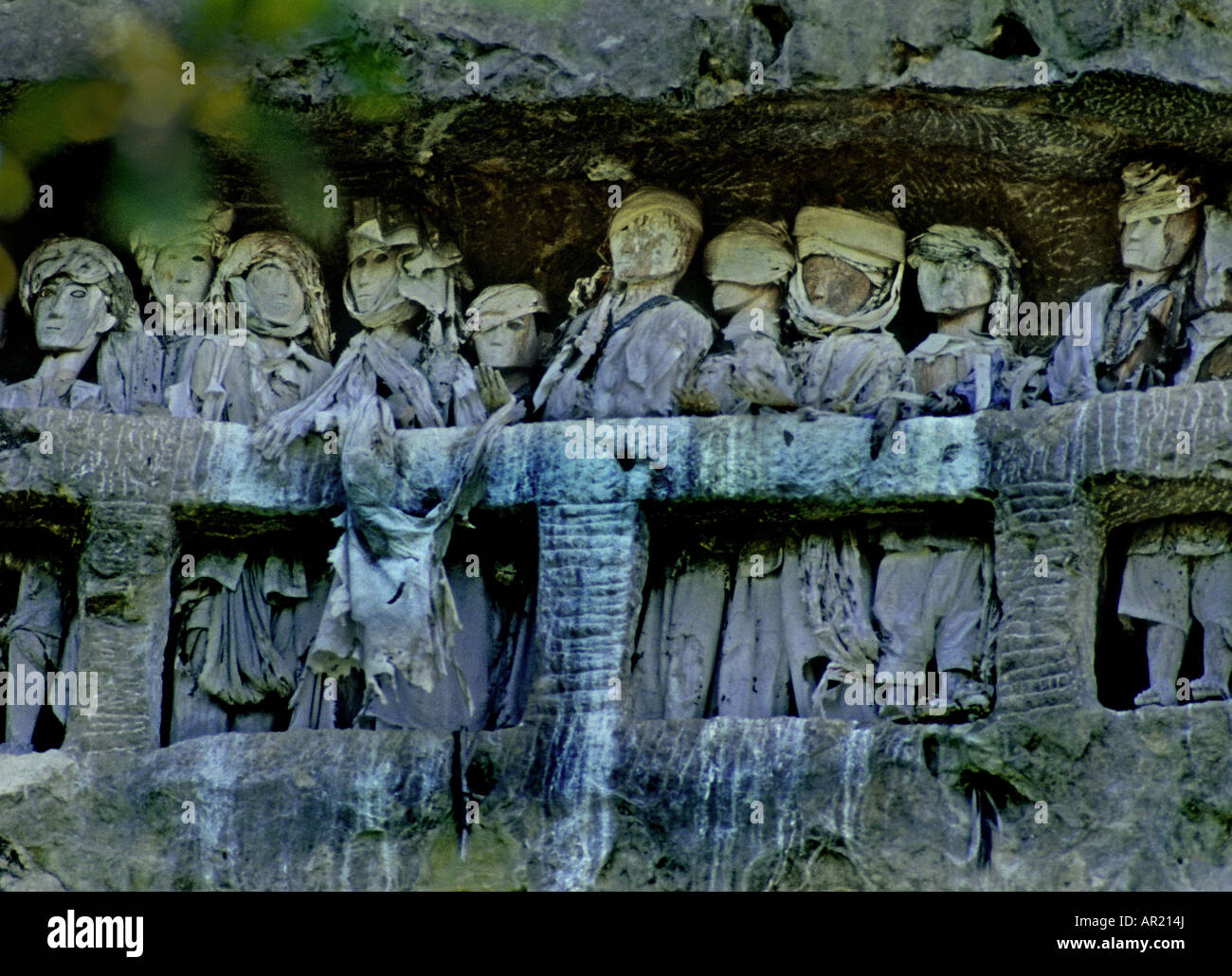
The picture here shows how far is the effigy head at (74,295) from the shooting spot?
11766mm

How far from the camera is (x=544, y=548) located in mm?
10984

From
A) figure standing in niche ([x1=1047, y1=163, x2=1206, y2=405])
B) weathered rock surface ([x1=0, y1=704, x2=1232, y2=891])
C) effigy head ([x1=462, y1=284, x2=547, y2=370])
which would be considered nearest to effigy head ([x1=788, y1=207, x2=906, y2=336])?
figure standing in niche ([x1=1047, y1=163, x2=1206, y2=405])

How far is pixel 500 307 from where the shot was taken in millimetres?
11883

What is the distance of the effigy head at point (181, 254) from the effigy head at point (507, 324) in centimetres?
102

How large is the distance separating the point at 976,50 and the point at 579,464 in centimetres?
201

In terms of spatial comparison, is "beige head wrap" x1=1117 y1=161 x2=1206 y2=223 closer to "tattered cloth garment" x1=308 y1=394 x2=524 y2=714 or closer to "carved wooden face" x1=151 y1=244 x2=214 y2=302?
"tattered cloth garment" x1=308 y1=394 x2=524 y2=714

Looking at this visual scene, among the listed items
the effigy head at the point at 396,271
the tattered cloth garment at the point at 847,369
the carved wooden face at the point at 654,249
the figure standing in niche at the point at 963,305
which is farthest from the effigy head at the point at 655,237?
the figure standing in niche at the point at 963,305

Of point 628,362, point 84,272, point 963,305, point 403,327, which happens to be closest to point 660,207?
point 628,362

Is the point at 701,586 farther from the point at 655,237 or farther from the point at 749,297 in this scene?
the point at 655,237

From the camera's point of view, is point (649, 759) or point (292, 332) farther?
point (292, 332)

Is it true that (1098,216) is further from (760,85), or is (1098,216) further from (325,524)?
(325,524)

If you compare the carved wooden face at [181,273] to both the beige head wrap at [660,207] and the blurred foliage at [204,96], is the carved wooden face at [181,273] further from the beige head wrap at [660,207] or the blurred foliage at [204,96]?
the beige head wrap at [660,207]

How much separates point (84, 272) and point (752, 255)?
252cm

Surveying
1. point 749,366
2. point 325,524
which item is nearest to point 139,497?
point 325,524
